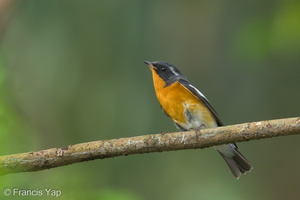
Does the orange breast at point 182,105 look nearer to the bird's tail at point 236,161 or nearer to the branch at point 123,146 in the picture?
the bird's tail at point 236,161

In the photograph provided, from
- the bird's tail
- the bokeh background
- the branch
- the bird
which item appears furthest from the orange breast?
the branch

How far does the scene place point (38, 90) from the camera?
816 centimetres

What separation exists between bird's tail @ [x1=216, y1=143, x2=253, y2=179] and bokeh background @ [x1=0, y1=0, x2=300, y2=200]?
282mm

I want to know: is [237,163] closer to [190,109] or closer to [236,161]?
[236,161]

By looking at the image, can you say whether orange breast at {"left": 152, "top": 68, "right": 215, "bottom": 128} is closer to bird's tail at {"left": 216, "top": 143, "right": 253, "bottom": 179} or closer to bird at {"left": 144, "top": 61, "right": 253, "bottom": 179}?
bird at {"left": 144, "top": 61, "right": 253, "bottom": 179}

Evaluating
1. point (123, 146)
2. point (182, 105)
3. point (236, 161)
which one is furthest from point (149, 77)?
point (123, 146)

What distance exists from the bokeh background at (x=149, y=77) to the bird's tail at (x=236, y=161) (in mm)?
282

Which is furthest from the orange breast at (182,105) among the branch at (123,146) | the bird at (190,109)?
the branch at (123,146)

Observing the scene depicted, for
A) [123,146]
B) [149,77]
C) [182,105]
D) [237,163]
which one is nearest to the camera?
[123,146]

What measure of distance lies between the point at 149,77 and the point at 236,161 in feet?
6.28

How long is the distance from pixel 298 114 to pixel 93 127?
10.1 ft

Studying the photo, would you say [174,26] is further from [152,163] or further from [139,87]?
[152,163]

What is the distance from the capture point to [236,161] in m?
6.14

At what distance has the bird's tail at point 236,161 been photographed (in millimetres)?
6082
